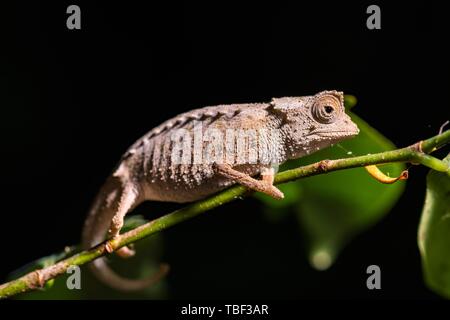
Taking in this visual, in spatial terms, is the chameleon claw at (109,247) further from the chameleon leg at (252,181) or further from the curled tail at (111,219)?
the chameleon leg at (252,181)

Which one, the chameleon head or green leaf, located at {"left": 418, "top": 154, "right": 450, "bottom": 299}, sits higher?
the chameleon head

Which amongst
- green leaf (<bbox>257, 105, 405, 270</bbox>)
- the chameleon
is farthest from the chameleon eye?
green leaf (<bbox>257, 105, 405, 270</bbox>)

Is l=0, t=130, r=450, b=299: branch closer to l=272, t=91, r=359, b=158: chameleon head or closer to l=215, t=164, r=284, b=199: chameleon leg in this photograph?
l=215, t=164, r=284, b=199: chameleon leg

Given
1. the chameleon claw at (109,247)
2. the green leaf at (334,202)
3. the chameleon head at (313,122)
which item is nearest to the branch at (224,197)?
the chameleon claw at (109,247)

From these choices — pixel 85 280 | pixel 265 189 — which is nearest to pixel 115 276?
pixel 85 280

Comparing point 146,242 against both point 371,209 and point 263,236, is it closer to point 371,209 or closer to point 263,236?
point 263,236

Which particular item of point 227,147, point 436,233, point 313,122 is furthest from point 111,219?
point 436,233
